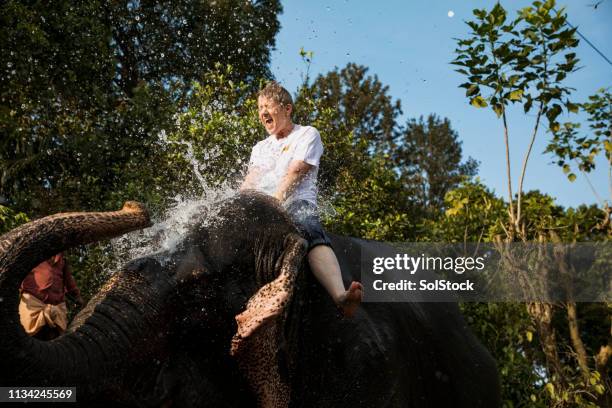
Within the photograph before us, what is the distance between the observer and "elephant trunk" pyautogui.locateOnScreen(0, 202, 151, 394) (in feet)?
7.75

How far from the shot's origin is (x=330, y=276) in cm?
343

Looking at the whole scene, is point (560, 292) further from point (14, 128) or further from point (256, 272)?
point (14, 128)

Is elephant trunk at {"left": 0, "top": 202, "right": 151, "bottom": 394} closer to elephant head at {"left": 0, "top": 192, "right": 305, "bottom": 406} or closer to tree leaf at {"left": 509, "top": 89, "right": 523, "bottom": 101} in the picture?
elephant head at {"left": 0, "top": 192, "right": 305, "bottom": 406}

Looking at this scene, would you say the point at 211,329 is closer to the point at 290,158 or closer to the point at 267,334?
the point at 267,334

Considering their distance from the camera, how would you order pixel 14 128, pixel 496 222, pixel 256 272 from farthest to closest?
pixel 14 128
pixel 496 222
pixel 256 272

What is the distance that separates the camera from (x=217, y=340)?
307cm

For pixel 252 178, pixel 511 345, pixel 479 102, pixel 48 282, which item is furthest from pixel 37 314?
pixel 511 345

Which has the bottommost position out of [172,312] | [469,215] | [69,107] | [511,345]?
[172,312]

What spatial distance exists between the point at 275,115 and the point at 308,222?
2.20 ft

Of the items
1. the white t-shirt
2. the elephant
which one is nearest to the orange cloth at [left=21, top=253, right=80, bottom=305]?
the white t-shirt

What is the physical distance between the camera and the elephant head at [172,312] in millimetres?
2434

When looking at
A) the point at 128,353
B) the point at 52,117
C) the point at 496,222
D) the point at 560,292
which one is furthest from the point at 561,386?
the point at 52,117

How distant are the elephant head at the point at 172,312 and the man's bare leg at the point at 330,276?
0.68ft

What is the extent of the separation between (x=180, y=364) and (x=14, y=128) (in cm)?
856
